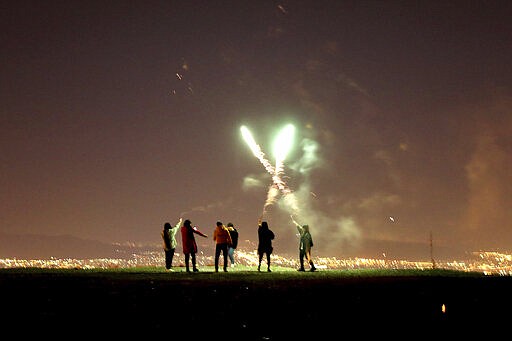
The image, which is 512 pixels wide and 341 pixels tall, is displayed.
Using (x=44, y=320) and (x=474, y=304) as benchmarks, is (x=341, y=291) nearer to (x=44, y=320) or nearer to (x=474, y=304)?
(x=474, y=304)

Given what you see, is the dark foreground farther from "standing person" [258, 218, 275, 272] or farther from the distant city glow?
"standing person" [258, 218, 275, 272]

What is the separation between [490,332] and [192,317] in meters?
4.71

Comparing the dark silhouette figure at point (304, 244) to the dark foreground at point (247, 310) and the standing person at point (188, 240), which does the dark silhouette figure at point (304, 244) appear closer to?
the standing person at point (188, 240)

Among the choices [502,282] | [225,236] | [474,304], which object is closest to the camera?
[474,304]

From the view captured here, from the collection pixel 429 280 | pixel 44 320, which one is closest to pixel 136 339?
pixel 44 320

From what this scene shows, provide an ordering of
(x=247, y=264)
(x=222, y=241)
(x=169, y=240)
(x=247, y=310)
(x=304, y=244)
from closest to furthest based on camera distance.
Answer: (x=247, y=310)
(x=222, y=241)
(x=304, y=244)
(x=169, y=240)
(x=247, y=264)

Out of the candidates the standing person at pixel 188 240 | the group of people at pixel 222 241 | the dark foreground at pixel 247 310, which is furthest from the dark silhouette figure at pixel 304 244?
the dark foreground at pixel 247 310

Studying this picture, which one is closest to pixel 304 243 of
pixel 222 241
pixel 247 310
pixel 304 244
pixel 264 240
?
pixel 304 244

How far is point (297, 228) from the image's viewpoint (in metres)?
28.6

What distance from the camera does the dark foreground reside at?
31.4ft

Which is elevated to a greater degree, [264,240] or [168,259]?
[264,240]

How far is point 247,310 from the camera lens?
12172 mm

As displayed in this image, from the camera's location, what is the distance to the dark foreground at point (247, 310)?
9.59 meters

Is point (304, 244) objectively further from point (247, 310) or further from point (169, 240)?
point (247, 310)
